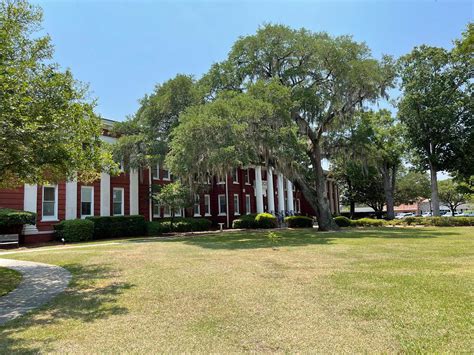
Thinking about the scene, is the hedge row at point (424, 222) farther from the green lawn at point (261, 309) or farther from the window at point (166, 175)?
the green lawn at point (261, 309)

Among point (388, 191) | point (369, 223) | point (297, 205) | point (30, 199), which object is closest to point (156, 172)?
point (30, 199)

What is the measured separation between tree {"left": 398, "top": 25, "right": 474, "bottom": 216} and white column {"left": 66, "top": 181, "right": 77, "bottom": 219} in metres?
27.6

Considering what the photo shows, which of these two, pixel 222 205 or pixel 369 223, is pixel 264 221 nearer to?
pixel 222 205

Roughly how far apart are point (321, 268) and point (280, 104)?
36.4 feet

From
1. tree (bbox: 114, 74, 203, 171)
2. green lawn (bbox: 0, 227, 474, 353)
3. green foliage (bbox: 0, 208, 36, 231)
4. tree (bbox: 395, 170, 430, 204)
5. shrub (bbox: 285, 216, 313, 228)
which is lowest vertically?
green lawn (bbox: 0, 227, 474, 353)

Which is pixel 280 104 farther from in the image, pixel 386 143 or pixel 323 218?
pixel 386 143

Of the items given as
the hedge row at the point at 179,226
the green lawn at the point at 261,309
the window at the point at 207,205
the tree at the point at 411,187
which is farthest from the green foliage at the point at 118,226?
the tree at the point at 411,187

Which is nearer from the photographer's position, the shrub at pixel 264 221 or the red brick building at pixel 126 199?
the red brick building at pixel 126 199

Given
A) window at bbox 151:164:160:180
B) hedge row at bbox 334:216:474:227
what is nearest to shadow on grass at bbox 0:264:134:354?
window at bbox 151:164:160:180

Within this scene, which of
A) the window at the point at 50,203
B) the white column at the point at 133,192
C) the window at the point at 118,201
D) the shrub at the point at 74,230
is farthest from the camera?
the white column at the point at 133,192

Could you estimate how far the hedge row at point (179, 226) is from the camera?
23.2m

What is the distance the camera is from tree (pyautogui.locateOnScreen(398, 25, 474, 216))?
97.5 ft

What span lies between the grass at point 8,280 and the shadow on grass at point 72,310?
118 centimetres

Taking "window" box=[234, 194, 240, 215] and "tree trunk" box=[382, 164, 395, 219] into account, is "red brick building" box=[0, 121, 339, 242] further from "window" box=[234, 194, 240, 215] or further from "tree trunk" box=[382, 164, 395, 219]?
"tree trunk" box=[382, 164, 395, 219]
